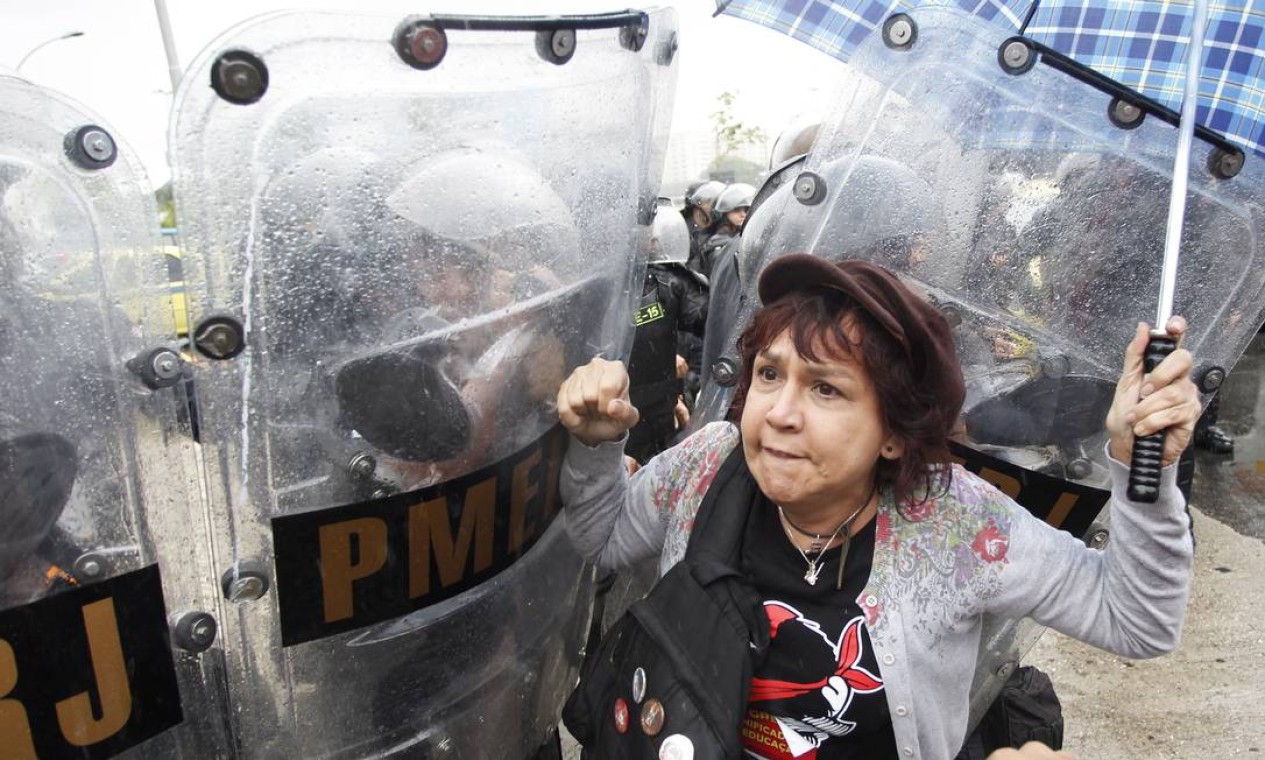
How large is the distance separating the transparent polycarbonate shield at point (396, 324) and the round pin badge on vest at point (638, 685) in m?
0.24

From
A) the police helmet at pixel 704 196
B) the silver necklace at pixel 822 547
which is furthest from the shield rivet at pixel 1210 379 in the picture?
the police helmet at pixel 704 196

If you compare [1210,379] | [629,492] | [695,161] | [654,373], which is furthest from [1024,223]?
[695,161]

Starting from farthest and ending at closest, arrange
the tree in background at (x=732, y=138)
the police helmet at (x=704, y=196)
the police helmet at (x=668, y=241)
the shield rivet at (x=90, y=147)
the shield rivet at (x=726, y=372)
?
the tree in background at (x=732, y=138)
the police helmet at (x=704, y=196)
the police helmet at (x=668, y=241)
the shield rivet at (x=726, y=372)
the shield rivet at (x=90, y=147)

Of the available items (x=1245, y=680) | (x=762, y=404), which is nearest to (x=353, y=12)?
(x=762, y=404)

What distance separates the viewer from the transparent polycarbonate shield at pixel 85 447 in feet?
3.44

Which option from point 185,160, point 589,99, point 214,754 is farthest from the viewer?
point 589,99

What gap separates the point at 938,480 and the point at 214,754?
1.12 meters

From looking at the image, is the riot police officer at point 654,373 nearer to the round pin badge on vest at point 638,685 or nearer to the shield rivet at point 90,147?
the round pin badge on vest at point 638,685

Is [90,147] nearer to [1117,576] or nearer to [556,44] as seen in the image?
[556,44]

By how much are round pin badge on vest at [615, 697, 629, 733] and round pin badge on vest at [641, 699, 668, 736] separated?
4cm

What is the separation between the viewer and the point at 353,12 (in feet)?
3.63

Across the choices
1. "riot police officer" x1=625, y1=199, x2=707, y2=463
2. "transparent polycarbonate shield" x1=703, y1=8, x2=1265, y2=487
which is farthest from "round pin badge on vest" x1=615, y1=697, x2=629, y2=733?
"riot police officer" x1=625, y1=199, x2=707, y2=463

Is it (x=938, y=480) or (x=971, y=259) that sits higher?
(x=971, y=259)

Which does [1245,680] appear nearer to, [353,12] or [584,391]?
[584,391]
